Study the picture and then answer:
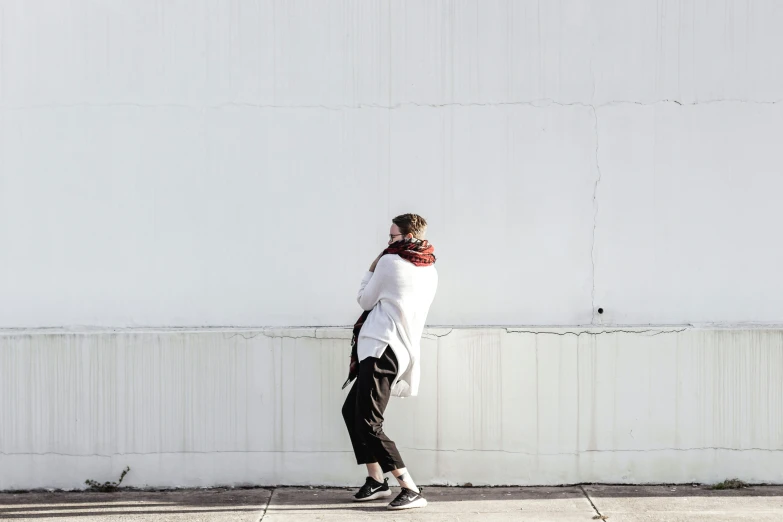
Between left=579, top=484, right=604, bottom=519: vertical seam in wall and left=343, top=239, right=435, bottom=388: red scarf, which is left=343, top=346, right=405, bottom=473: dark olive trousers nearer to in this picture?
left=343, top=239, right=435, bottom=388: red scarf

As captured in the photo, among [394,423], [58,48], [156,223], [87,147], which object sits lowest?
[394,423]

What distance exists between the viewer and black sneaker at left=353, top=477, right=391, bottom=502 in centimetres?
480

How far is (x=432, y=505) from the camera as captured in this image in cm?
478

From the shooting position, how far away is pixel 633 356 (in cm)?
511

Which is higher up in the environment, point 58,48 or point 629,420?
point 58,48

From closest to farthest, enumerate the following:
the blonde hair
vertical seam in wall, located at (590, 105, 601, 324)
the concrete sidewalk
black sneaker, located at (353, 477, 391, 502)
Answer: the concrete sidewalk → the blonde hair → black sneaker, located at (353, 477, 391, 502) → vertical seam in wall, located at (590, 105, 601, 324)

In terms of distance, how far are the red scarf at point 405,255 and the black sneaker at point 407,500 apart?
0.71 meters

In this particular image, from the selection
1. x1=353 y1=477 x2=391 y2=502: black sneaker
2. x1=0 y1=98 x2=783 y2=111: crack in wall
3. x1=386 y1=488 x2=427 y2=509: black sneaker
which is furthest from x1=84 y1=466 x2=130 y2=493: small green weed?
x1=0 y1=98 x2=783 y2=111: crack in wall

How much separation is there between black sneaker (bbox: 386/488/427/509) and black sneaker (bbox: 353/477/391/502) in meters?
0.14

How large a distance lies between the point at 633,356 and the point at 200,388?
2.65 meters

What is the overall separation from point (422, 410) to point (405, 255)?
3.49ft

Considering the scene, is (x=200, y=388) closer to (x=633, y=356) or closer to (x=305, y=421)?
(x=305, y=421)

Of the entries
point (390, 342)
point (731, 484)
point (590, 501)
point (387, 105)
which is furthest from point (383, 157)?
point (731, 484)

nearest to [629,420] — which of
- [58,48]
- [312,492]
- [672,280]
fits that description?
[672,280]
